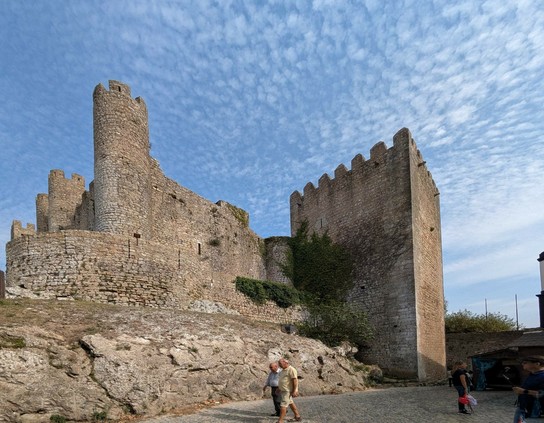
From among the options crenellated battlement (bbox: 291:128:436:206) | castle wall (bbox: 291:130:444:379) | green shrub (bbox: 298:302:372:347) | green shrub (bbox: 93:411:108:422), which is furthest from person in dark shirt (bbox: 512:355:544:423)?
crenellated battlement (bbox: 291:128:436:206)

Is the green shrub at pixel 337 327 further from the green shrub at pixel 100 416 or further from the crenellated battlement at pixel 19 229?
the crenellated battlement at pixel 19 229

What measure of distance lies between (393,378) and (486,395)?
5377mm

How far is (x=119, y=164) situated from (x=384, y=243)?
550 inches

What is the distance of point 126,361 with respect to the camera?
33.8ft

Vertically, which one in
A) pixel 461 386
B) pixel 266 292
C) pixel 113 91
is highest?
pixel 113 91

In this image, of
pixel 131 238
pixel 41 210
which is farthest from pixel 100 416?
pixel 41 210

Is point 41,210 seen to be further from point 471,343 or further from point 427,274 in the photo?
point 471,343

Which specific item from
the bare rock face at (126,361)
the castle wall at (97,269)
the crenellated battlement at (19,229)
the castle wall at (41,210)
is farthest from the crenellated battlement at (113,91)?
the crenellated battlement at (19,229)

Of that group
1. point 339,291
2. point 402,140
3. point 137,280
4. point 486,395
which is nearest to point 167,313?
point 137,280

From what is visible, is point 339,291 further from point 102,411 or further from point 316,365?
point 102,411

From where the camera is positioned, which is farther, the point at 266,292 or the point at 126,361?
the point at 266,292

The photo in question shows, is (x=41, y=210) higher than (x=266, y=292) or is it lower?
higher

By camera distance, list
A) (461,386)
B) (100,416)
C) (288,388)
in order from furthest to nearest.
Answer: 1. (461,386)
2. (288,388)
3. (100,416)

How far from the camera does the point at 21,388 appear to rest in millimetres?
8516
